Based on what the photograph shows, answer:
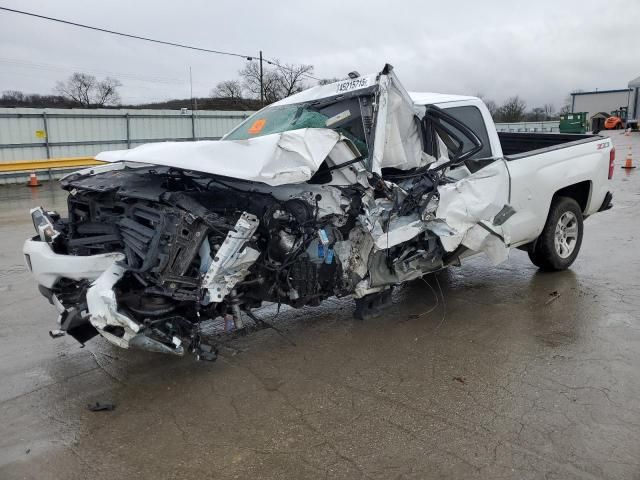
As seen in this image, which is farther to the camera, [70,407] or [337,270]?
[337,270]

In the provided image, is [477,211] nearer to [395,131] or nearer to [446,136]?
[446,136]

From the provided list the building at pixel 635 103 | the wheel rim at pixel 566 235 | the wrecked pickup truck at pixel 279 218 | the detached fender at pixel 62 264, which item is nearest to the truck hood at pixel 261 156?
the wrecked pickup truck at pixel 279 218

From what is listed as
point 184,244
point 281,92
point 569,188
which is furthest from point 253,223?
point 281,92

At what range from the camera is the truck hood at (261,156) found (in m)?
3.65

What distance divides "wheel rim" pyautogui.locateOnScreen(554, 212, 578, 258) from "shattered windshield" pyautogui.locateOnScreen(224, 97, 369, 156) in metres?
3.04

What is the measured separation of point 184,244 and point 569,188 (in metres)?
4.89

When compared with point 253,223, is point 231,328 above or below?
below

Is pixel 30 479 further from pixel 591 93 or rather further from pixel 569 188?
pixel 591 93

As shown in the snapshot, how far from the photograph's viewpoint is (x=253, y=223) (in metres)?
3.73

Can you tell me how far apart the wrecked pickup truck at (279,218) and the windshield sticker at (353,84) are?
2cm

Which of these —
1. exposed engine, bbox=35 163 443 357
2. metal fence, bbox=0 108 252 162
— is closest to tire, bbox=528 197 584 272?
exposed engine, bbox=35 163 443 357

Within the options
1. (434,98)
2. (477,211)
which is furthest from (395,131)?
(434,98)

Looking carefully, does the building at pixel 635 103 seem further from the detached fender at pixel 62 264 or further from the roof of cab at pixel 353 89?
the detached fender at pixel 62 264

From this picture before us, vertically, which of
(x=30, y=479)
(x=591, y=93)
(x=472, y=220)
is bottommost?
(x=30, y=479)
